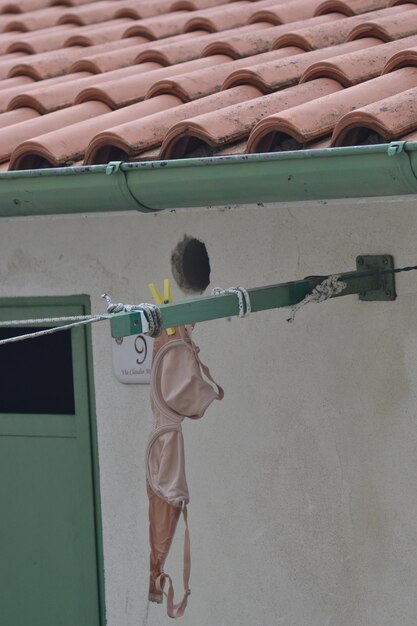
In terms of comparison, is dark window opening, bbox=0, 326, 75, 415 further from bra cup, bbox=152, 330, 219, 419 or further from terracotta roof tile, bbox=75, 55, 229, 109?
bra cup, bbox=152, 330, 219, 419

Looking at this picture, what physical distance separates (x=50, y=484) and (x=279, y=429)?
3.62 feet

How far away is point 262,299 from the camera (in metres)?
3.65

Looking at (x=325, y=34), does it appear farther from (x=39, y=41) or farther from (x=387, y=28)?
(x=39, y=41)

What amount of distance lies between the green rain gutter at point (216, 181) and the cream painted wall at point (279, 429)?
18.8 inches

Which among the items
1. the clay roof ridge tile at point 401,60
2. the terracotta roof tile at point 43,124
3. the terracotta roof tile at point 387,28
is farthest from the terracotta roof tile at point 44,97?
the clay roof ridge tile at point 401,60

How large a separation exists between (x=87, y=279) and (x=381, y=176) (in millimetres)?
1742

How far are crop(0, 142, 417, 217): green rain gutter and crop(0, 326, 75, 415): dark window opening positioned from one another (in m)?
0.93

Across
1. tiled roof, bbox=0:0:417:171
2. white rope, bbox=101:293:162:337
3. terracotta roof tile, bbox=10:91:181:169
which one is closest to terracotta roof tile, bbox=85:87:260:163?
tiled roof, bbox=0:0:417:171

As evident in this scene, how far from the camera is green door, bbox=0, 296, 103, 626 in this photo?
4.93 m

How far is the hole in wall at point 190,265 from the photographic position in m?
4.60

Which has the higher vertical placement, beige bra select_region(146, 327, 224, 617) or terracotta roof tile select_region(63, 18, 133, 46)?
terracotta roof tile select_region(63, 18, 133, 46)

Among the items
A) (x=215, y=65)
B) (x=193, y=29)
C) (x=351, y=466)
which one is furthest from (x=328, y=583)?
(x=193, y=29)

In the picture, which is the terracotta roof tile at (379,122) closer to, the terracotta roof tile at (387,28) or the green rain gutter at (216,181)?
the green rain gutter at (216,181)

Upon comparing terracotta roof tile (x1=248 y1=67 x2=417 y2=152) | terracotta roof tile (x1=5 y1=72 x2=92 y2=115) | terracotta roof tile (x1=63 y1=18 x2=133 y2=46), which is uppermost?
terracotta roof tile (x1=63 y1=18 x2=133 y2=46)
